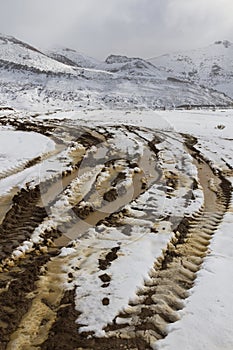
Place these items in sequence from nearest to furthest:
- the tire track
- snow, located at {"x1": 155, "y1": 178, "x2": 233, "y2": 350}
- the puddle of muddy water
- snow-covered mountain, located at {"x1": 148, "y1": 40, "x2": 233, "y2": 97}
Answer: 1. snow, located at {"x1": 155, "y1": 178, "x2": 233, "y2": 350}
2. the tire track
3. the puddle of muddy water
4. snow-covered mountain, located at {"x1": 148, "y1": 40, "x2": 233, "y2": 97}

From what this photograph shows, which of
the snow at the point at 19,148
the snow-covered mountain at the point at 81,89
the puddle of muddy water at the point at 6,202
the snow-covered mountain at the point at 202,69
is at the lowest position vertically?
the puddle of muddy water at the point at 6,202

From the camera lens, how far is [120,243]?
21.8 feet

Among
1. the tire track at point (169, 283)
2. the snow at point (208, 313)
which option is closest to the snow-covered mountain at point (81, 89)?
the tire track at point (169, 283)

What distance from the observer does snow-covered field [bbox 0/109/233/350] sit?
4480 mm

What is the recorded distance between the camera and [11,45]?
103125mm

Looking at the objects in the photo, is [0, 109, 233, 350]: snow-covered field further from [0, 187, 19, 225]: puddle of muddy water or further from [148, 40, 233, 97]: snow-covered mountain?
[148, 40, 233, 97]: snow-covered mountain

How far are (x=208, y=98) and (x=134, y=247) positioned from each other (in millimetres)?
73416

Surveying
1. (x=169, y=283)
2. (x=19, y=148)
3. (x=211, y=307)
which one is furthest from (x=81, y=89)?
(x=211, y=307)

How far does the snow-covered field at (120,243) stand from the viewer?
176 inches

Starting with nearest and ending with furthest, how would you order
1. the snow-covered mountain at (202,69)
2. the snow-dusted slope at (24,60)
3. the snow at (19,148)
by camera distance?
the snow at (19,148) → the snow-dusted slope at (24,60) → the snow-covered mountain at (202,69)

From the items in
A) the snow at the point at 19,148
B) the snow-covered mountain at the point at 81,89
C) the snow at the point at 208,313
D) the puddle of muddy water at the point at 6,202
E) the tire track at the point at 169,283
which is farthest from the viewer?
the snow-covered mountain at the point at 81,89

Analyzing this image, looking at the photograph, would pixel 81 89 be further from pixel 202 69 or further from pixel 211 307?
pixel 202 69

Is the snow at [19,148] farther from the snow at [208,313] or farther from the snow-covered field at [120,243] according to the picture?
the snow at [208,313]

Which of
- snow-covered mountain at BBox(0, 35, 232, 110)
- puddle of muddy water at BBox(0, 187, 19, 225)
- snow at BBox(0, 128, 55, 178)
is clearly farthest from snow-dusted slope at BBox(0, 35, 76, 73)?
puddle of muddy water at BBox(0, 187, 19, 225)
